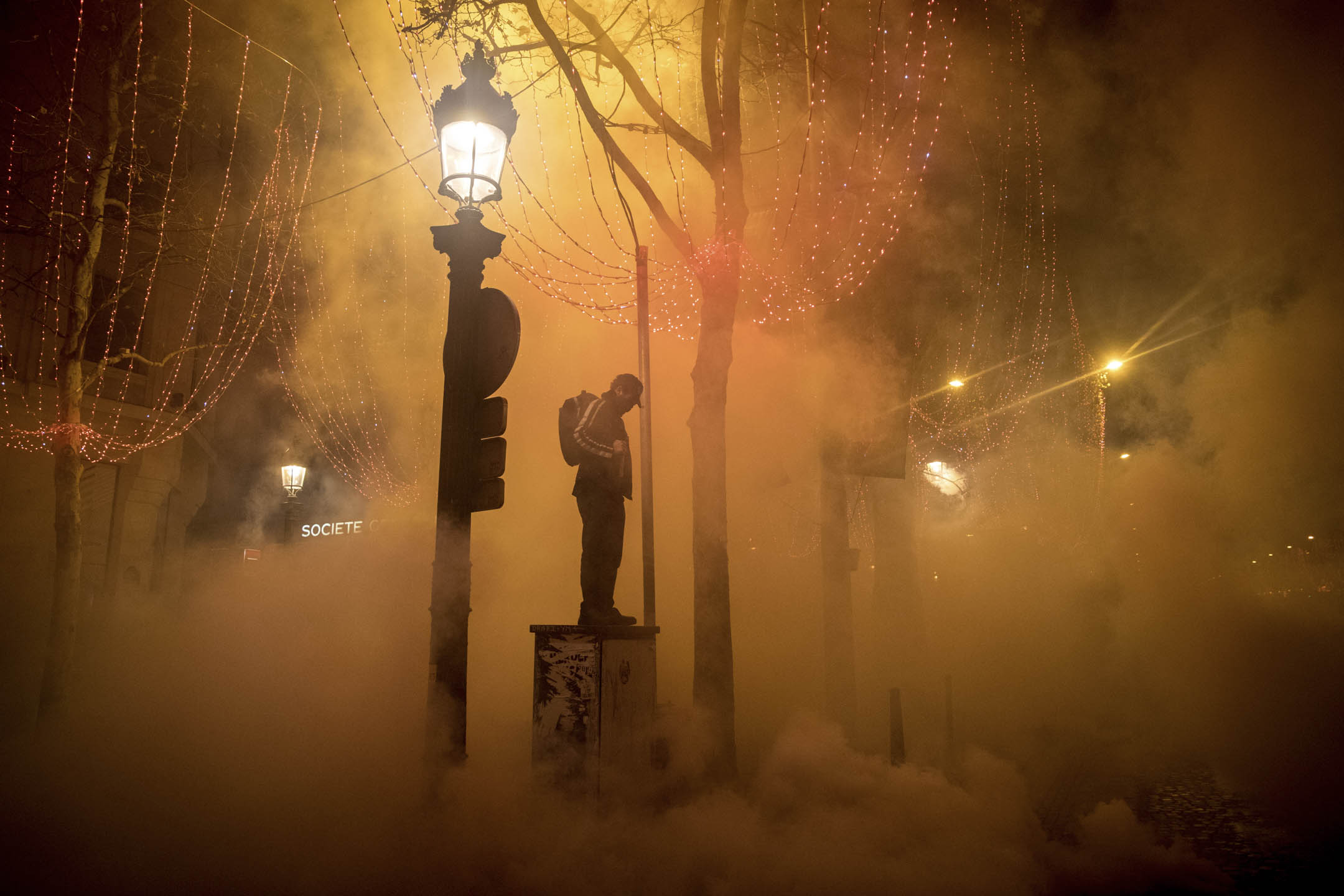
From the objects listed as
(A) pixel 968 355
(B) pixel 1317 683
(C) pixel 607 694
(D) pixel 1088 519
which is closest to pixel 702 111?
(A) pixel 968 355

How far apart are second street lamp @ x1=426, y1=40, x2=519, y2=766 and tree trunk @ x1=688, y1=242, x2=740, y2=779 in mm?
2606

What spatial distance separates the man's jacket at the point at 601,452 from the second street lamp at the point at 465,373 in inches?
37.3

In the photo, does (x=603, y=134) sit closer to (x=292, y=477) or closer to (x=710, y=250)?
(x=710, y=250)

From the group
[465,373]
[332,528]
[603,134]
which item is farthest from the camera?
[332,528]

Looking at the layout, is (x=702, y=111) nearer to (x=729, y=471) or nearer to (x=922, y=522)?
(x=729, y=471)

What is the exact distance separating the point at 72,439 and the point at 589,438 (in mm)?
6874

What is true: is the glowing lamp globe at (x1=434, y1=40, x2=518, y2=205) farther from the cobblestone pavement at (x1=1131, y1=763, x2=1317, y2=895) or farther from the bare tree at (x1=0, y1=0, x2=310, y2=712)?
the bare tree at (x1=0, y1=0, x2=310, y2=712)

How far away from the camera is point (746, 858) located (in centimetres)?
379

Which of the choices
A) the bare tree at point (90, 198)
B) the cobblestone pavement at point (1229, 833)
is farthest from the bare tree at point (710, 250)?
the bare tree at point (90, 198)

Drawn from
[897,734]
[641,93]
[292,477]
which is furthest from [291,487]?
[897,734]

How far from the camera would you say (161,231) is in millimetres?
8516

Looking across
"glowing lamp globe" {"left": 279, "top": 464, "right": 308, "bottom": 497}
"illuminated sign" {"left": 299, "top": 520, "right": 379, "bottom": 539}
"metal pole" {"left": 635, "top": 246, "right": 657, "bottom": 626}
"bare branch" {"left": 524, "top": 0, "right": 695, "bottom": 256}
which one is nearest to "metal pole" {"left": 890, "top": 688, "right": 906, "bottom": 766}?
"metal pole" {"left": 635, "top": 246, "right": 657, "bottom": 626}

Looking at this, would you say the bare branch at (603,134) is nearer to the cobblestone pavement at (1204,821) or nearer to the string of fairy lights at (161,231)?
the string of fairy lights at (161,231)

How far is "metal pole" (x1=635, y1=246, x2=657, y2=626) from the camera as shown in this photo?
609 centimetres
